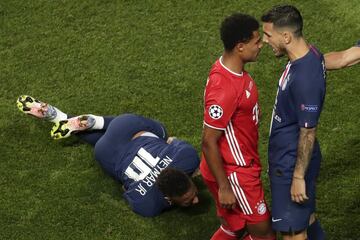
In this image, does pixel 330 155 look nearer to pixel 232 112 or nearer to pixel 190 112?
pixel 190 112

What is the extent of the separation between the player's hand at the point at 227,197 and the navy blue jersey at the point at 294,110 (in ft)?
1.12

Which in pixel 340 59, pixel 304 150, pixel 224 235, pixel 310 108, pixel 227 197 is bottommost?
pixel 224 235

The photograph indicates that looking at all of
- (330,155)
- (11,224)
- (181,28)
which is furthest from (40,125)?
(330,155)

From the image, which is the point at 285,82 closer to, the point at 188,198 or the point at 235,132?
the point at 235,132

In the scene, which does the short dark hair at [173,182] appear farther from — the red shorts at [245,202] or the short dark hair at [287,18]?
the short dark hair at [287,18]

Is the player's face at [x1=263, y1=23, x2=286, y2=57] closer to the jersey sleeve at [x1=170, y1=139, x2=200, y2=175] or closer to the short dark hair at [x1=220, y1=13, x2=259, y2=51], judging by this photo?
the short dark hair at [x1=220, y1=13, x2=259, y2=51]

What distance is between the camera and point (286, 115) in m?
4.97

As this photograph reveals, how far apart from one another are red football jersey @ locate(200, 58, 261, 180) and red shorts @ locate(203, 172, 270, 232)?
84mm

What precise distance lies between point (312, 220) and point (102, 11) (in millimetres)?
5117

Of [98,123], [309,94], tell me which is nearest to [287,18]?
[309,94]

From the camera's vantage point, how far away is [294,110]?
192 inches

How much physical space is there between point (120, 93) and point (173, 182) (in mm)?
2373

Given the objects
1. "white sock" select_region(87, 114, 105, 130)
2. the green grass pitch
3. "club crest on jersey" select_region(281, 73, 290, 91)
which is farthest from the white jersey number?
"club crest on jersey" select_region(281, 73, 290, 91)

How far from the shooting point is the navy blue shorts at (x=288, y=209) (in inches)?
203
